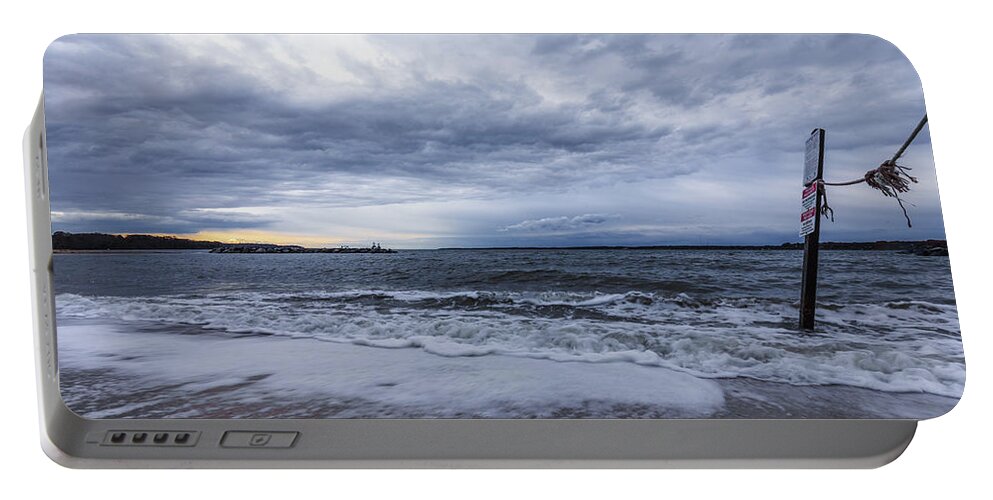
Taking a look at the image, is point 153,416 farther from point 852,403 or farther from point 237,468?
point 852,403

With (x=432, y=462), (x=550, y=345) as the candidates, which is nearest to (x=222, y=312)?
(x=432, y=462)

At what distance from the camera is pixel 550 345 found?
1980 mm

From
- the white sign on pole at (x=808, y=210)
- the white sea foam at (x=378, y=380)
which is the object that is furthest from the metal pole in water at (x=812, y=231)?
the white sea foam at (x=378, y=380)

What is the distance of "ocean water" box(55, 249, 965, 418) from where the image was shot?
193cm

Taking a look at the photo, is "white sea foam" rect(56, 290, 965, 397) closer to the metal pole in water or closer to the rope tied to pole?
the metal pole in water

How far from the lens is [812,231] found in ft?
6.43

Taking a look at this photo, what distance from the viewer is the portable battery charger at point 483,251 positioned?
1938 mm

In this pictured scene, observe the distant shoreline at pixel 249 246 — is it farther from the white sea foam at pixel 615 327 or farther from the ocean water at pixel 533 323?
the white sea foam at pixel 615 327

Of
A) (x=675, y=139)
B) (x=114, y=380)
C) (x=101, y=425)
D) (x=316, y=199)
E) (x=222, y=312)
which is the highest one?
(x=675, y=139)

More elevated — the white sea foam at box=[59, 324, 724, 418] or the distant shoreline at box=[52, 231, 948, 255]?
the distant shoreline at box=[52, 231, 948, 255]

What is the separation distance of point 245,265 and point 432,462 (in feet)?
2.35

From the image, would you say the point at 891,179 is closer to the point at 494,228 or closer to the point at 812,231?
the point at 812,231

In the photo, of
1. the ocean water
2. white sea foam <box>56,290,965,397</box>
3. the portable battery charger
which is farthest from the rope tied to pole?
white sea foam <box>56,290,965,397</box>

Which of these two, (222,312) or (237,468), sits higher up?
(222,312)
